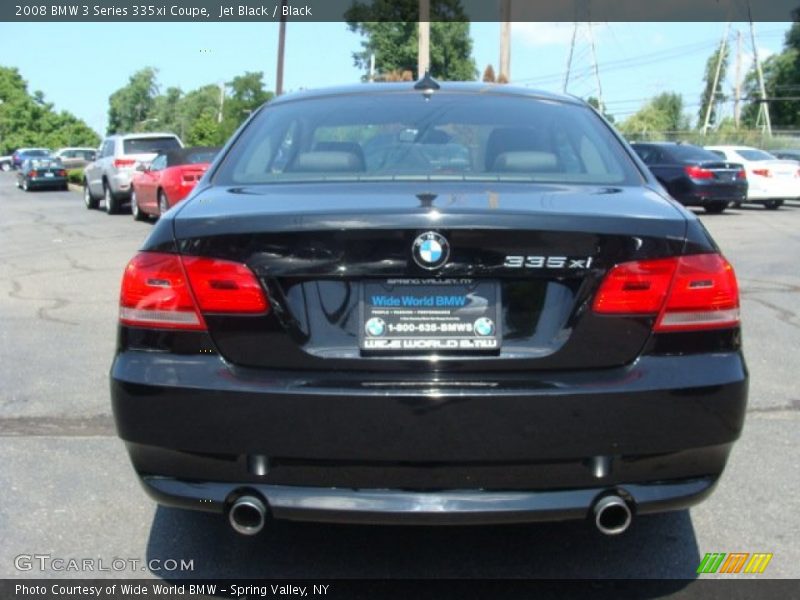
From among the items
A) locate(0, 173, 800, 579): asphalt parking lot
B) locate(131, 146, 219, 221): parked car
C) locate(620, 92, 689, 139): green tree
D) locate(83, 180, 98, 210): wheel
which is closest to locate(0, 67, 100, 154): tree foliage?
locate(620, 92, 689, 139): green tree

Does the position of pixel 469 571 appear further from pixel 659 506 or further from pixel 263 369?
pixel 263 369

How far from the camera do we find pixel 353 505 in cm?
298

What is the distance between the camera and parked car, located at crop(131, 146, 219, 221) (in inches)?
615

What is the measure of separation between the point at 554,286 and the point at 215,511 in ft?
3.98

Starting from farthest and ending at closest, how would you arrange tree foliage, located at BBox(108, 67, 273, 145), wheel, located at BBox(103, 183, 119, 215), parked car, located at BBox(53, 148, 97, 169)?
tree foliage, located at BBox(108, 67, 273, 145), parked car, located at BBox(53, 148, 97, 169), wheel, located at BBox(103, 183, 119, 215)

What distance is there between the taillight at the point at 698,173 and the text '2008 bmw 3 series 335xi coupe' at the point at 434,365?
1831 centimetres

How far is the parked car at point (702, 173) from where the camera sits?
20.5 metres

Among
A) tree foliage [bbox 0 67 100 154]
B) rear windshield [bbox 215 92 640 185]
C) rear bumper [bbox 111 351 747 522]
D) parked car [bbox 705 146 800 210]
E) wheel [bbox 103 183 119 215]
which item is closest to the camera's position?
rear bumper [bbox 111 351 747 522]

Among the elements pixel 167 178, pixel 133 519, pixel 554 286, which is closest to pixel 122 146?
pixel 167 178

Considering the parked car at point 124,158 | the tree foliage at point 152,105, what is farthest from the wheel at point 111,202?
the tree foliage at point 152,105

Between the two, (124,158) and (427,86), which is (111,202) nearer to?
(124,158)

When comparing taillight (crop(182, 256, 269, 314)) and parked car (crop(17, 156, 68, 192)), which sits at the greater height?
taillight (crop(182, 256, 269, 314))

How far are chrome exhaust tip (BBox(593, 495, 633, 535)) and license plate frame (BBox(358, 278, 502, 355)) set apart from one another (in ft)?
1.80

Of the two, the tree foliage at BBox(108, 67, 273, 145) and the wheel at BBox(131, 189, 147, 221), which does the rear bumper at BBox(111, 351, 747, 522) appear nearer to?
the wheel at BBox(131, 189, 147, 221)
